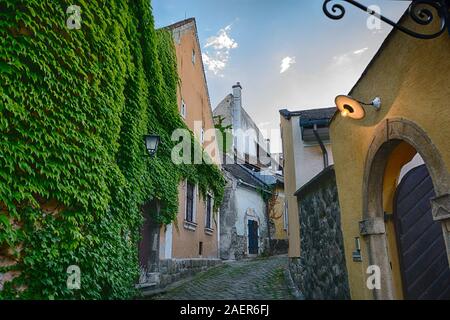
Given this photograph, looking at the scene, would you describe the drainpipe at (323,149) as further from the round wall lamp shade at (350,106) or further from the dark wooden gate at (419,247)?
the round wall lamp shade at (350,106)

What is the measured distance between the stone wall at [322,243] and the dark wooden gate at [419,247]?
0.63 metres

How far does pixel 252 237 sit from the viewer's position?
642 inches

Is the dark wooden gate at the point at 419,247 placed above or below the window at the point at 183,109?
below

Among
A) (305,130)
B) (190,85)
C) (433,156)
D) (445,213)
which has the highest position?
(190,85)

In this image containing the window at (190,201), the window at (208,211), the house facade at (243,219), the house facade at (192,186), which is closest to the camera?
the house facade at (192,186)

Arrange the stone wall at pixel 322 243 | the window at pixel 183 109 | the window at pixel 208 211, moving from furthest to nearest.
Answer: the window at pixel 208 211, the window at pixel 183 109, the stone wall at pixel 322 243

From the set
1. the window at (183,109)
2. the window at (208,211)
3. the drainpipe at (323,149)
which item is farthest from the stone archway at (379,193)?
the window at (208,211)

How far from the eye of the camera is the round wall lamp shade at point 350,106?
2902 mm

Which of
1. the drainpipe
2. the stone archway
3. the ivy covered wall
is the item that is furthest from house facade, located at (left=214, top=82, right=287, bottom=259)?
the stone archway

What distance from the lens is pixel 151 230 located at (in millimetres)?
7309

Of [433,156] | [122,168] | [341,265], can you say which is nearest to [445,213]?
[433,156]
